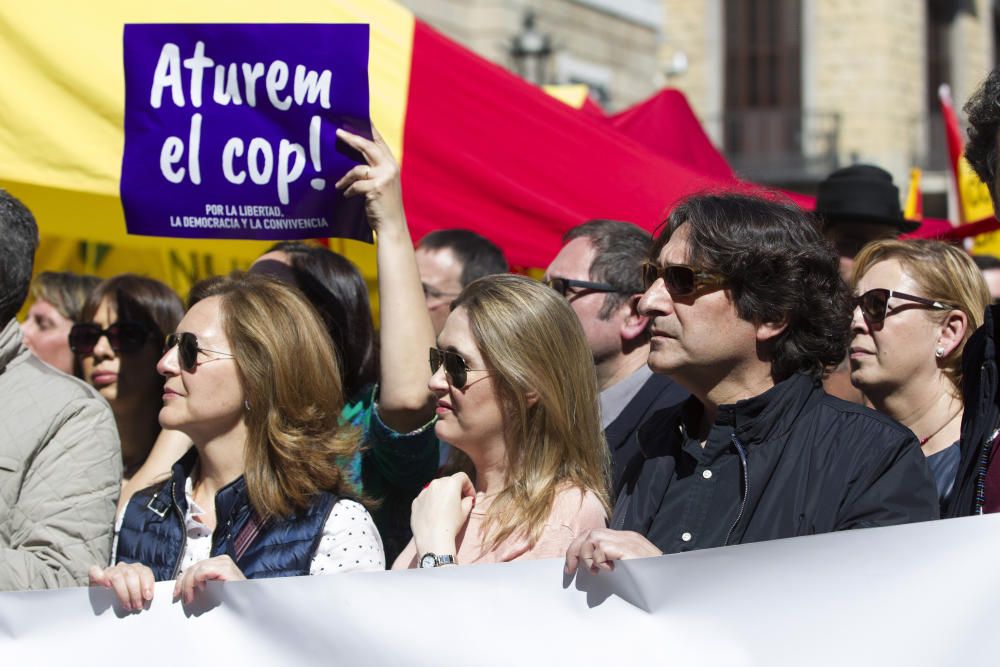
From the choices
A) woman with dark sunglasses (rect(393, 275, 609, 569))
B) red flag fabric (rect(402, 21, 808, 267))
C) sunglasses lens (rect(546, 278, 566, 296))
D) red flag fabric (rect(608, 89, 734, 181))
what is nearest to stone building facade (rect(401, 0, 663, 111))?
red flag fabric (rect(608, 89, 734, 181))

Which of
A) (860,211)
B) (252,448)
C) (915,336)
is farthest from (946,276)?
(252,448)

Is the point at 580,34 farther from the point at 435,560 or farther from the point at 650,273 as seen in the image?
the point at 435,560

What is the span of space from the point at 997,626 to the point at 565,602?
2.40 feet

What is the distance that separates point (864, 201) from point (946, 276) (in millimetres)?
1652

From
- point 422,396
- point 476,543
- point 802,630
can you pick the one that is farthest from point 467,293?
point 802,630

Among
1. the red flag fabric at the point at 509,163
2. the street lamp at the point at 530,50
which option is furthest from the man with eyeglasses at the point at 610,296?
the street lamp at the point at 530,50

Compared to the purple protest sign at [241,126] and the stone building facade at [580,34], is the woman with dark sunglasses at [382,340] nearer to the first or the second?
the purple protest sign at [241,126]

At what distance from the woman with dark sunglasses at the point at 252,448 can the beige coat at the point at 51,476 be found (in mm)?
193

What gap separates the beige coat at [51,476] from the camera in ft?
10.4

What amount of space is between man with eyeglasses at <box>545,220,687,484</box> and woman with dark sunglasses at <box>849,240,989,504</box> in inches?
26.1

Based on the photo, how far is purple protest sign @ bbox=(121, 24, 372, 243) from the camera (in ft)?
13.1

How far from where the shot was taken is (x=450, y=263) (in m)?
5.04

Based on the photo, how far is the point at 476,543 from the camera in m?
3.21

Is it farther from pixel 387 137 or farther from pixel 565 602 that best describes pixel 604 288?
pixel 565 602
